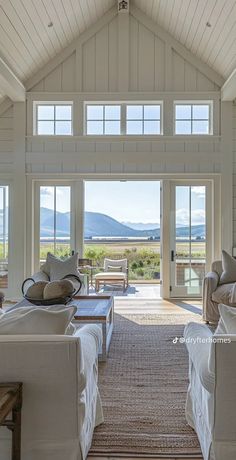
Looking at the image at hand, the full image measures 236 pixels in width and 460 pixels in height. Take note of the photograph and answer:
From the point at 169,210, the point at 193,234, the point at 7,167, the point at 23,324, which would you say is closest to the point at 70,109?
the point at 7,167

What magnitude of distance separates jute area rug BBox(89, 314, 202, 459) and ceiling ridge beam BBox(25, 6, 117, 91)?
15.2 feet

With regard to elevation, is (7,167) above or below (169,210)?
above

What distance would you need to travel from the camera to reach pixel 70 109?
6676 mm

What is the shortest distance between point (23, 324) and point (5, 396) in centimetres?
36

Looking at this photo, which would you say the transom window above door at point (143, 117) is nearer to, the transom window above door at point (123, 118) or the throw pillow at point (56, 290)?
the transom window above door at point (123, 118)

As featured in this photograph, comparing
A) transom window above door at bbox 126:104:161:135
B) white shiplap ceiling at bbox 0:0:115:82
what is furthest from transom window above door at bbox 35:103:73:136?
transom window above door at bbox 126:104:161:135

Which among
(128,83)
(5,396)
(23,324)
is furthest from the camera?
(128,83)

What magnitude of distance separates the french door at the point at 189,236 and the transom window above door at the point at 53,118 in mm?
2290

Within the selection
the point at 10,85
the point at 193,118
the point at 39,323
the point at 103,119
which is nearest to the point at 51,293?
the point at 39,323

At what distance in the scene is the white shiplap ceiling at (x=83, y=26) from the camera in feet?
16.3

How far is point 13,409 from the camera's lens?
1.66 m

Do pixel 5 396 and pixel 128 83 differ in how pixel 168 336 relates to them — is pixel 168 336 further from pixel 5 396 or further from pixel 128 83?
pixel 128 83

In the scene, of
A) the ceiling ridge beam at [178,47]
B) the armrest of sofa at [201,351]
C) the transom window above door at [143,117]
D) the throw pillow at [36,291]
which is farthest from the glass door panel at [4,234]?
the armrest of sofa at [201,351]

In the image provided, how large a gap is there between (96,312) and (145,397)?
0.99m
